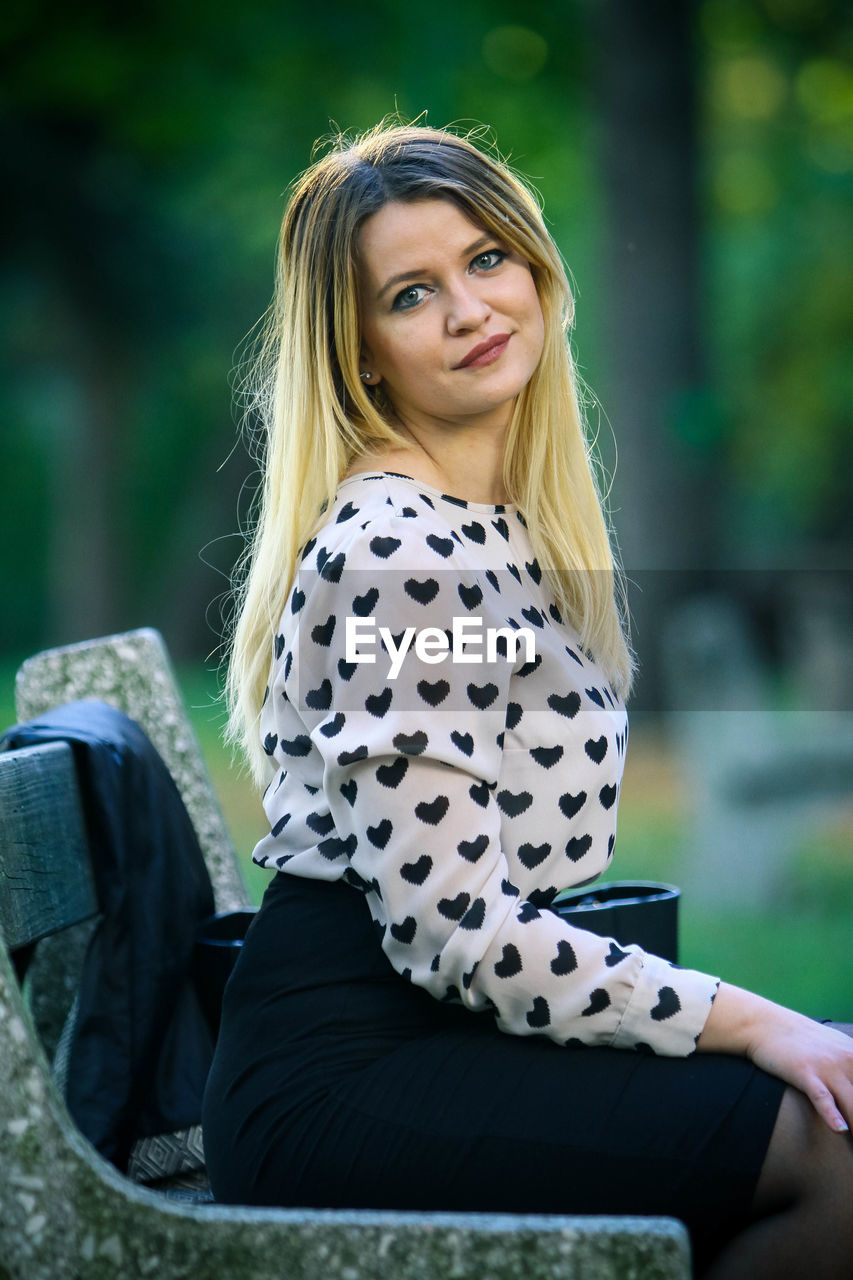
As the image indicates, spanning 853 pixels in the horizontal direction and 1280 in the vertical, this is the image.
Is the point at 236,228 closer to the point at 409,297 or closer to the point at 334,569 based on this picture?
the point at 409,297

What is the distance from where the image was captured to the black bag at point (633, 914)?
201 centimetres

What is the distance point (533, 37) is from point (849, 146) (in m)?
4.07

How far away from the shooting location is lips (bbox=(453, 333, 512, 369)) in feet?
6.55

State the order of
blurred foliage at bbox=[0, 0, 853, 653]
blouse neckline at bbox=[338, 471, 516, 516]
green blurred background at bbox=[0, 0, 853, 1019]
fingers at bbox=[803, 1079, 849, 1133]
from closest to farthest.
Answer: fingers at bbox=[803, 1079, 849, 1133] < blouse neckline at bbox=[338, 471, 516, 516] < green blurred background at bbox=[0, 0, 853, 1019] < blurred foliage at bbox=[0, 0, 853, 653]

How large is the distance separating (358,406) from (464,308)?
0.65ft

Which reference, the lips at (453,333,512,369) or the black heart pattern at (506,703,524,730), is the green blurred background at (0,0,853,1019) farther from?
the black heart pattern at (506,703,524,730)

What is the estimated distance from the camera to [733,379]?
63.2 feet

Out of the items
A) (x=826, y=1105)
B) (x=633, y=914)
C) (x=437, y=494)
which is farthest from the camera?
(x=633, y=914)

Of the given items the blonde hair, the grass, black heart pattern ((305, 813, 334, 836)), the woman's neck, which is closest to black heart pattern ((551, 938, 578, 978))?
black heart pattern ((305, 813, 334, 836))

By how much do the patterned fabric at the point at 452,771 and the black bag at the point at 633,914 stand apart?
0.21 meters

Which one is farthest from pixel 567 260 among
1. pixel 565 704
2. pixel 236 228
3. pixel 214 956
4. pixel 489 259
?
pixel 565 704

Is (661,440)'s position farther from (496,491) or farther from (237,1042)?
(237,1042)

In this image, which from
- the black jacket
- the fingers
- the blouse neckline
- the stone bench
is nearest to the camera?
the stone bench

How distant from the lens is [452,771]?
1.62 m
